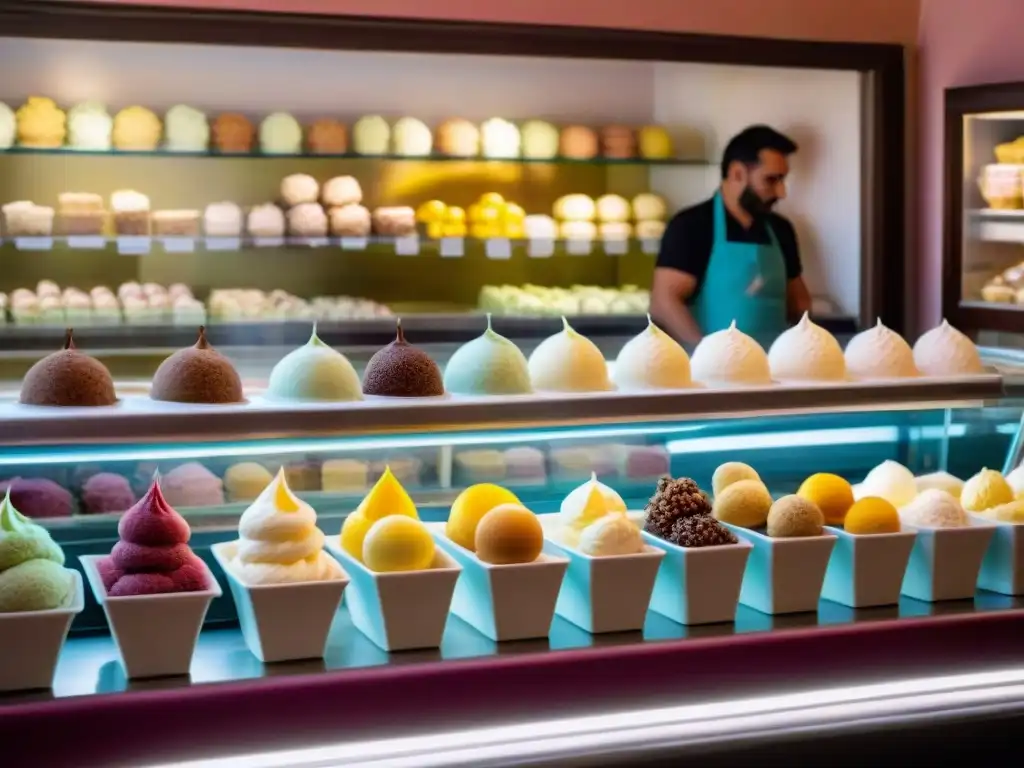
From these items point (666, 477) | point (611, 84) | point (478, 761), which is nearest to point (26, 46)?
point (611, 84)

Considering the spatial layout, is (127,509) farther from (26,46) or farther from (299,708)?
(26,46)

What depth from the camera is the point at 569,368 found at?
2.58 m

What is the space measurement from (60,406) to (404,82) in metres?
4.13

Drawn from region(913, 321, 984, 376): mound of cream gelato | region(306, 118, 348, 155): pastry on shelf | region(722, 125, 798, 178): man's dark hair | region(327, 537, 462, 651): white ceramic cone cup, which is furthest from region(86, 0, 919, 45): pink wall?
region(327, 537, 462, 651): white ceramic cone cup

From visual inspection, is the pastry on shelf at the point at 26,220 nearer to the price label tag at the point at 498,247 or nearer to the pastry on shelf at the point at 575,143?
the price label tag at the point at 498,247

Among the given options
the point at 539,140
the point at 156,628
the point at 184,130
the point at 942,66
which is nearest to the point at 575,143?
the point at 539,140

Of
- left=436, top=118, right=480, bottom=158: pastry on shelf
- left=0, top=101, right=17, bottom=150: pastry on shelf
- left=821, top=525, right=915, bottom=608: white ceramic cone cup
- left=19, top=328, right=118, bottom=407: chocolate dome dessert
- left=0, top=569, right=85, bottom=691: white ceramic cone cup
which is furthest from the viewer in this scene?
left=436, top=118, right=480, bottom=158: pastry on shelf

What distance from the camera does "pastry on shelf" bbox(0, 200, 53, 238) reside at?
5.35m

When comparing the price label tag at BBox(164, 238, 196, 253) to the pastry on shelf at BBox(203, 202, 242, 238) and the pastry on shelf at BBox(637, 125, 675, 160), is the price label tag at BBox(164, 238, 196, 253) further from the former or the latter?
the pastry on shelf at BBox(637, 125, 675, 160)

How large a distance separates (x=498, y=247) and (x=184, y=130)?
1425 millimetres

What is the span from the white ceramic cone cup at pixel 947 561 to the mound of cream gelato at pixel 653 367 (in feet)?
1.71

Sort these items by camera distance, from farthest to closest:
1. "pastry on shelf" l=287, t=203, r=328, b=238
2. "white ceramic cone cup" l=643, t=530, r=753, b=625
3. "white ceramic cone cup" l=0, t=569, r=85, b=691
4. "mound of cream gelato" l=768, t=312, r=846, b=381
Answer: "pastry on shelf" l=287, t=203, r=328, b=238, "mound of cream gelato" l=768, t=312, r=846, b=381, "white ceramic cone cup" l=643, t=530, r=753, b=625, "white ceramic cone cup" l=0, t=569, r=85, b=691

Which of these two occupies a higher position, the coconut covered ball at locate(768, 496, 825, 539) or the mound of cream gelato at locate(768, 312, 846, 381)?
the mound of cream gelato at locate(768, 312, 846, 381)

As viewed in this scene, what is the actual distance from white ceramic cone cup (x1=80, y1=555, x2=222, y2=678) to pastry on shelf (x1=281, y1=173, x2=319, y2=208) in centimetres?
382
